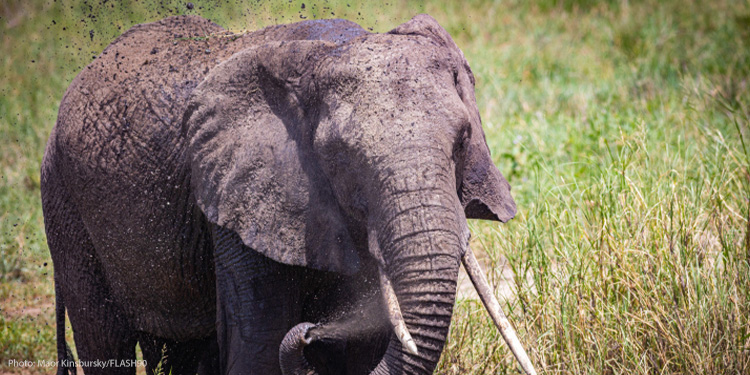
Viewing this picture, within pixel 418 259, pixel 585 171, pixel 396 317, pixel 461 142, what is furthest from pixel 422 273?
pixel 585 171

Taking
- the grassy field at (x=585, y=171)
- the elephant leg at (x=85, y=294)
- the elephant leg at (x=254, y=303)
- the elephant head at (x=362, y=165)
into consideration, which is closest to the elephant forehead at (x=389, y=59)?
the elephant head at (x=362, y=165)

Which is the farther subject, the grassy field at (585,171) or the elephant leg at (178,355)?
the elephant leg at (178,355)

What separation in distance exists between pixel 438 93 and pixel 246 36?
1261 mm

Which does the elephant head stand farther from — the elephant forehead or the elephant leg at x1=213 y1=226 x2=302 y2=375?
the elephant leg at x1=213 y1=226 x2=302 y2=375

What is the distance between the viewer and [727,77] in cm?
791

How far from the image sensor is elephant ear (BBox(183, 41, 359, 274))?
3.04 m

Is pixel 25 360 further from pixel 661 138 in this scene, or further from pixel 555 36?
pixel 555 36

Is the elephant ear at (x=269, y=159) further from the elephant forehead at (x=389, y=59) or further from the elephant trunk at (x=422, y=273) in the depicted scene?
the elephant trunk at (x=422, y=273)

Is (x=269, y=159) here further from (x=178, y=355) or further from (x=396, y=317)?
(x=178, y=355)

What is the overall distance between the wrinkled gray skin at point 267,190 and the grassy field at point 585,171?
669mm

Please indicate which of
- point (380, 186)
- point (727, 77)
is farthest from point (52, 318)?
point (727, 77)

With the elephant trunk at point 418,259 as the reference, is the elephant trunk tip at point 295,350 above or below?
below

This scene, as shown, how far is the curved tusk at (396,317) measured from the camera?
261 centimetres

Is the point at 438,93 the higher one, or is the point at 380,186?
the point at 438,93
